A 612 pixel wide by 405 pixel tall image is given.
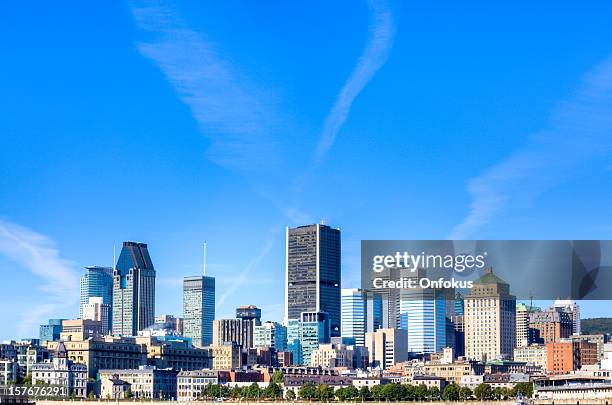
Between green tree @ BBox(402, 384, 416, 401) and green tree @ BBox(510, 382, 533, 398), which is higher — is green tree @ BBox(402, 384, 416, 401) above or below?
below

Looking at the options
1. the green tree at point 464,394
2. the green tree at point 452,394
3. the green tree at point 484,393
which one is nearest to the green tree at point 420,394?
the green tree at point 452,394

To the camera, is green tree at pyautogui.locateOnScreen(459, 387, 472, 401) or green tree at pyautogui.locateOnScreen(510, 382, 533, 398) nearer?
green tree at pyautogui.locateOnScreen(510, 382, 533, 398)

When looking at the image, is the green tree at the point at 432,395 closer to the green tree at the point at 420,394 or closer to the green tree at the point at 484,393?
the green tree at the point at 420,394

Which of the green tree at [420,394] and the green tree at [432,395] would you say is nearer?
the green tree at [432,395]

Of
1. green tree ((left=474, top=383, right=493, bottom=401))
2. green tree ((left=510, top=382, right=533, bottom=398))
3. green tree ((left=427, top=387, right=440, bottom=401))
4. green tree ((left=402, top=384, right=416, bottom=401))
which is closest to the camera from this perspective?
green tree ((left=510, top=382, right=533, bottom=398))

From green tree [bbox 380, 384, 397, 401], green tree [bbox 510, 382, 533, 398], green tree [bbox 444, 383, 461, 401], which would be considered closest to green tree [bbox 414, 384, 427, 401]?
green tree [bbox 444, 383, 461, 401]

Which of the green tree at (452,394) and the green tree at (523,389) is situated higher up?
the green tree at (523,389)

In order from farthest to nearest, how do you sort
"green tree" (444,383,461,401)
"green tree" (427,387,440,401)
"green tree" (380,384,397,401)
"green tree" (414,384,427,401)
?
"green tree" (380,384,397,401)
"green tree" (414,384,427,401)
"green tree" (427,387,440,401)
"green tree" (444,383,461,401)

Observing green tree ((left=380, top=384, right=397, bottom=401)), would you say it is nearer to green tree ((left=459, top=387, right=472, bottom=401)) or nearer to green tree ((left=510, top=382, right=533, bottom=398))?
green tree ((left=459, top=387, right=472, bottom=401))
